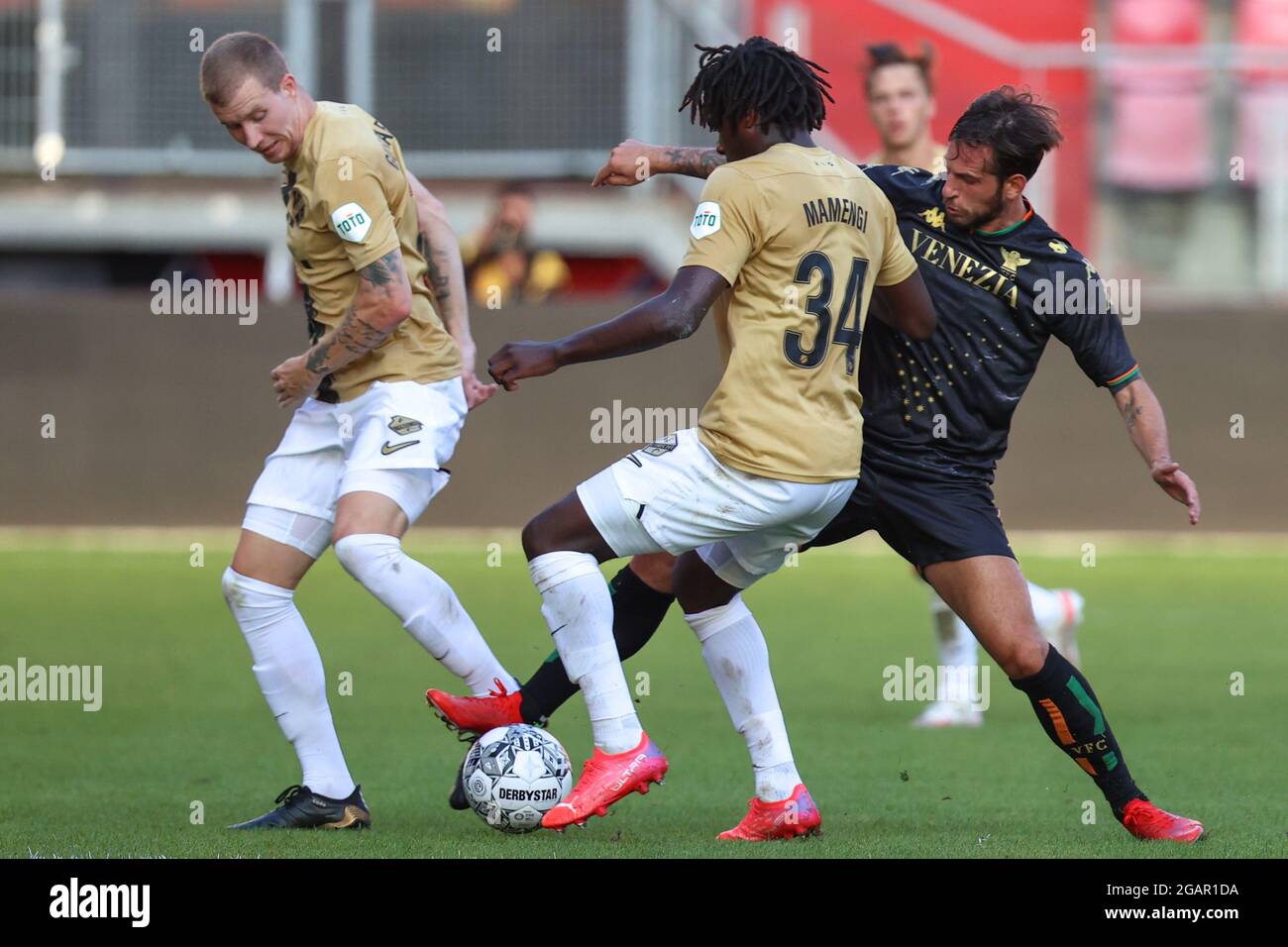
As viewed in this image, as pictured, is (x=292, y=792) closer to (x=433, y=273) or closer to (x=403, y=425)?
(x=403, y=425)

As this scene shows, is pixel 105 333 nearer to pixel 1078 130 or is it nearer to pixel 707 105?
pixel 1078 130

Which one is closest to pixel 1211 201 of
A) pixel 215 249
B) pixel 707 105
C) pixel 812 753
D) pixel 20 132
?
pixel 215 249

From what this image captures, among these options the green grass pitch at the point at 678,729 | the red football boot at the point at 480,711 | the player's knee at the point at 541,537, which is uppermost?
the player's knee at the point at 541,537

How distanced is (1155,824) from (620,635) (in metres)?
1.69

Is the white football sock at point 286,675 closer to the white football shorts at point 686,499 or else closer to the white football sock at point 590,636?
the white football sock at point 590,636

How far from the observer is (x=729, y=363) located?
543 centimetres

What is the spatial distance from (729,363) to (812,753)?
8.58 ft

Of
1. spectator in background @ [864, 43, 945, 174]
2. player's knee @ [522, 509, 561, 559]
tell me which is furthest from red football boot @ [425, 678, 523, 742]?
spectator in background @ [864, 43, 945, 174]

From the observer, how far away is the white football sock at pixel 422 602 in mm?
5938

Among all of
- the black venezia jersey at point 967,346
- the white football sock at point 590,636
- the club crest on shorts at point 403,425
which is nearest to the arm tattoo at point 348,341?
the club crest on shorts at point 403,425

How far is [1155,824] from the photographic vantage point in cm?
566

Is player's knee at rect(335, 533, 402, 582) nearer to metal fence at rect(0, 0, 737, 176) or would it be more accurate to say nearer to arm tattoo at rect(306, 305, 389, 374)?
arm tattoo at rect(306, 305, 389, 374)

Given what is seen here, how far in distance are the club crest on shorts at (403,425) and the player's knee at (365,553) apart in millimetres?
348

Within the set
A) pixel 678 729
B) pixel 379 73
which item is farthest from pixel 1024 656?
pixel 379 73
